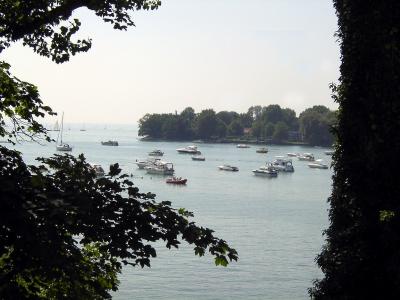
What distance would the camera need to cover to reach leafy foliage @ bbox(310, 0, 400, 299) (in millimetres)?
12633

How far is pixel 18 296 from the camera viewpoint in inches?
280

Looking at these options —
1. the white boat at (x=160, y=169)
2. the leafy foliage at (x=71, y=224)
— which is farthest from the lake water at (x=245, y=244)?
the leafy foliage at (x=71, y=224)

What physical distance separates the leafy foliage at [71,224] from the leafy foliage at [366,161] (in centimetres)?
624

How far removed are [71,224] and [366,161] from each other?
821 centimetres

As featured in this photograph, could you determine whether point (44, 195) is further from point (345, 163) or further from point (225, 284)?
point (225, 284)

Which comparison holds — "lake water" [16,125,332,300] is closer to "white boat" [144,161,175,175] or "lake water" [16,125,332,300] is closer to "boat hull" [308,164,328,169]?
"white boat" [144,161,175,175]

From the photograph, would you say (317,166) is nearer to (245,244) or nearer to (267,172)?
(267,172)

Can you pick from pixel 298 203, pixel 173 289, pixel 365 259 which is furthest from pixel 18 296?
pixel 298 203

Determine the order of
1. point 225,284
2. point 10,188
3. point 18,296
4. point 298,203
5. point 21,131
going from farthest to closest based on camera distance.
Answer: point 298,203 → point 225,284 → point 21,131 → point 18,296 → point 10,188

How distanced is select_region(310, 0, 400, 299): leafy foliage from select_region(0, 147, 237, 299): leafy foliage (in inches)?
246

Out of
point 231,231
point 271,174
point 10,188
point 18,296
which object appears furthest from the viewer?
point 271,174

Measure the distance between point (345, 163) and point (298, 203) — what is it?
60.5 meters

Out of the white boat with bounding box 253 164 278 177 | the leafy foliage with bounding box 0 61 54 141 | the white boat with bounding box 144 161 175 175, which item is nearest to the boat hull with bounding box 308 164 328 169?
Answer: the white boat with bounding box 253 164 278 177

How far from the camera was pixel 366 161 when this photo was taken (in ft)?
42.6
